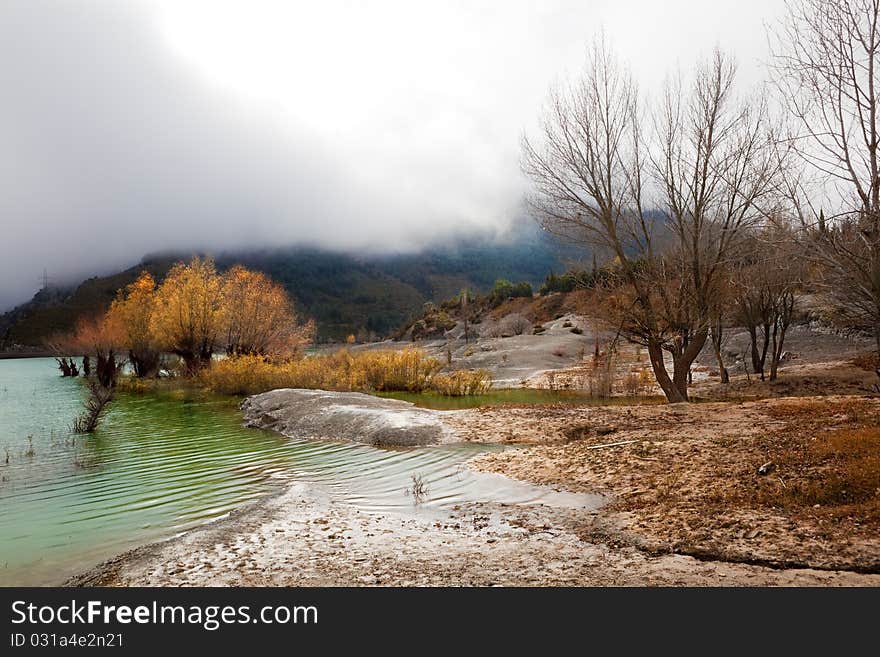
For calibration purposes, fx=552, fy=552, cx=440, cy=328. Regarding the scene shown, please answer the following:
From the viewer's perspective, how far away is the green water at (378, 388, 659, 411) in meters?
24.7

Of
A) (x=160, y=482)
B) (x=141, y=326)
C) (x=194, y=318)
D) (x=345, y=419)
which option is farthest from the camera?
(x=141, y=326)

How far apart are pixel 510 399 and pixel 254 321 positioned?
2273cm

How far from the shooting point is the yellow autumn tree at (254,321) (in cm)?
4078

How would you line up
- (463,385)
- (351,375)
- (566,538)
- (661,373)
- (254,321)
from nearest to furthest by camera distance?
(566,538)
(661,373)
(463,385)
(351,375)
(254,321)

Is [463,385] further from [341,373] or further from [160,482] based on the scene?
[160,482]

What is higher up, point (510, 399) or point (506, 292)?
point (506, 292)

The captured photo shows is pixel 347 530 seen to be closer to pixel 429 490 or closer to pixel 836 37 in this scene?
pixel 429 490

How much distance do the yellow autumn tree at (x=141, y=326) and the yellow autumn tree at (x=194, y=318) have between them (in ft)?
19.5

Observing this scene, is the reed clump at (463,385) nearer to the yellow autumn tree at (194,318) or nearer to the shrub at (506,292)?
the yellow autumn tree at (194,318)

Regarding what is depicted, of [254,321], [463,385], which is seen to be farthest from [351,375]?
[254,321]

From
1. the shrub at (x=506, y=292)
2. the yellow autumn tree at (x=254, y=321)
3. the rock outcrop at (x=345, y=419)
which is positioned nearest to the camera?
the rock outcrop at (x=345, y=419)

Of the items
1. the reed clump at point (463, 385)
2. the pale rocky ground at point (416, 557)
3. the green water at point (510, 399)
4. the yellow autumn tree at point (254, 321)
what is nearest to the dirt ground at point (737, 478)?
the pale rocky ground at point (416, 557)

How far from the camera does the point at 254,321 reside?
41.4 metres

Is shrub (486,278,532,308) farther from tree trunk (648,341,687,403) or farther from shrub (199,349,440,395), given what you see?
tree trunk (648,341,687,403)
